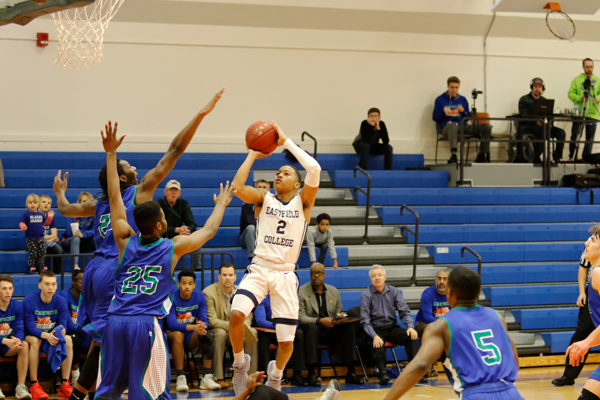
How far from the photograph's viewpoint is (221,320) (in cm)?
870

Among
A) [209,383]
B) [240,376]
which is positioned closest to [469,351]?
[240,376]

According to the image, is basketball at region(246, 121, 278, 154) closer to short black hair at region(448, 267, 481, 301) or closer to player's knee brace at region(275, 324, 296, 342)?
player's knee brace at region(275, 324, 296, 342)

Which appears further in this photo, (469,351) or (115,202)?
(115,202)

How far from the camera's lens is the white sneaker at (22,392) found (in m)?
7.64

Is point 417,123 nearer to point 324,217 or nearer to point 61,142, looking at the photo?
point 324,217

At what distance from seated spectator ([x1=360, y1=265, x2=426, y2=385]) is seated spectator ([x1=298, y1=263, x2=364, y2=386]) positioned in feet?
0.92

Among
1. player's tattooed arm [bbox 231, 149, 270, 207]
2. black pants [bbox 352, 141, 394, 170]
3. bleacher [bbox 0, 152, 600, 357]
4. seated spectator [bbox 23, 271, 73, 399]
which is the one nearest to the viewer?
player's tattooed arm [bbox 231, 149, 270, 207]

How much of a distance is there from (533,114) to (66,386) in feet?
34.0

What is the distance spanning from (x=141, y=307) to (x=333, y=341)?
4.84m

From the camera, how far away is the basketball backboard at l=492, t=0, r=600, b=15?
43.5 feet

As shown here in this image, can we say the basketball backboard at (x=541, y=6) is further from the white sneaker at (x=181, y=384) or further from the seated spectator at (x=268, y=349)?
the white sneaker at (x=181, y=384)

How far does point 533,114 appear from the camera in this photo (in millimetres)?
14109

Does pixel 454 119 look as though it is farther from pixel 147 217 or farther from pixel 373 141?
pixel 147 217

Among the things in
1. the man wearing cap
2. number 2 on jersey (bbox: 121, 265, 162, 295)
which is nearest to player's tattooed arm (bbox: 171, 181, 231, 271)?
number 2 on jersey (bbox: 121, 265, 162, 295)
